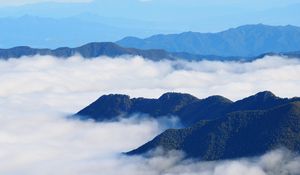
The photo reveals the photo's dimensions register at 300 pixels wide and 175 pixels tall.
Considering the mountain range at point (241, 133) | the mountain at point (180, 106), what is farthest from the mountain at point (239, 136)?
the mountain at point (180, 106)

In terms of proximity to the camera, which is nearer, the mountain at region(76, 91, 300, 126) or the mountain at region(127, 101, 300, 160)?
the mountain at region(127, 101, 300, 160)

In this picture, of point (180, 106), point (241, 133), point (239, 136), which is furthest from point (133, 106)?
point (239, 136)

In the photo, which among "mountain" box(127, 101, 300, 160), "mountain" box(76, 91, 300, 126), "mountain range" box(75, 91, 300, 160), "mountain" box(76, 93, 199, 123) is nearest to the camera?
"mountain" box(127, 101, 300, 160)

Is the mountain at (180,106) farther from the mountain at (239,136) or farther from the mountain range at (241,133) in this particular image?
the mountain at (239,136)

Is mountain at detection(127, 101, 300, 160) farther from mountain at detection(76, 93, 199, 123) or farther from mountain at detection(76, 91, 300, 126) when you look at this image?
mountain at detection(76, 93, 199, 123)

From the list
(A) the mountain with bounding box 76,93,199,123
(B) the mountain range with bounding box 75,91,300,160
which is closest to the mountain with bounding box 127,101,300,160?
(B) the mountain range with bounding box 75,91,300,160

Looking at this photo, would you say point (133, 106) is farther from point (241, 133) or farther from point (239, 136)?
point (239, 136)

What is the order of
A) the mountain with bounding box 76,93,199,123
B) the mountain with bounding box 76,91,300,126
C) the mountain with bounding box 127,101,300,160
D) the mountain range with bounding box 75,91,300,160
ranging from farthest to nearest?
the mountain with bounding box 76,93,199,123 < the mountain with bounding box 76,91,300,126 < the mountain range with bounding box 75,91,300,160 < the mountain with bounding box 127,101,300,160

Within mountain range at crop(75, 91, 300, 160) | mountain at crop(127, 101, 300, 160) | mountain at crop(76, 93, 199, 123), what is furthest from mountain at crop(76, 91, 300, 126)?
mountain at crop(127, 101, 300, 160)
